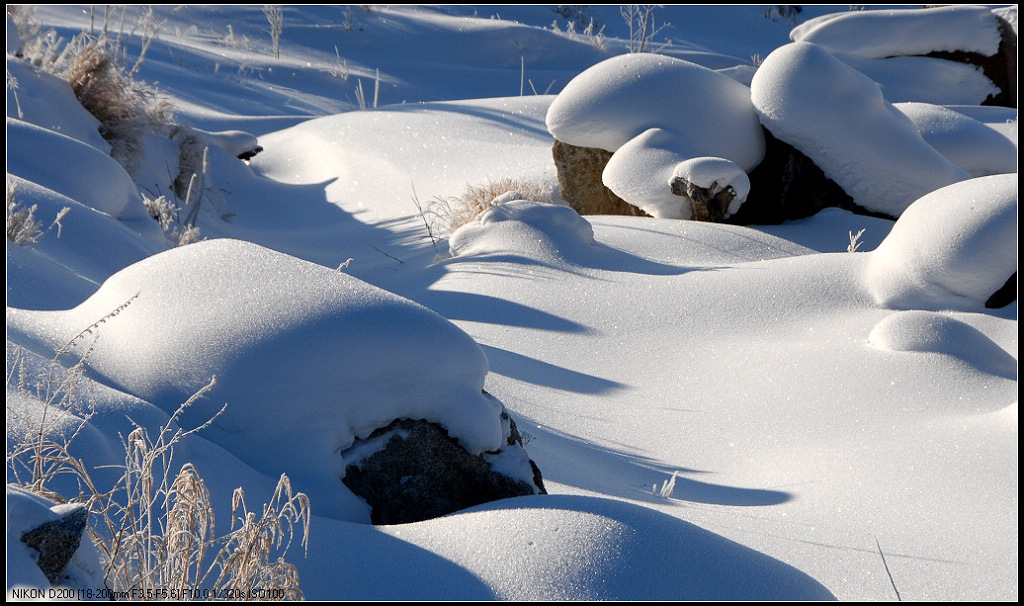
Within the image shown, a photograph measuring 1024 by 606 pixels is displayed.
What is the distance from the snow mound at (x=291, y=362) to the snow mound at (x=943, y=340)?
6.82 ft

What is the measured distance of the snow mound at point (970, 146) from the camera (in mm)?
6605

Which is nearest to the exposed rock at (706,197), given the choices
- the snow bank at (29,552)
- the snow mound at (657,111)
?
the snow mound at (657,111)

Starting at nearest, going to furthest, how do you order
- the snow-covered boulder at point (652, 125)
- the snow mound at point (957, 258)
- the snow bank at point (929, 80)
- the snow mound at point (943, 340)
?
the snow mound at point (943, 340) → the snow mound at point (957, 258) → the snow-covered boulder at point (652, 125) → the snow bank at point (929, 80)

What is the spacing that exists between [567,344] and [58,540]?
2917 mm

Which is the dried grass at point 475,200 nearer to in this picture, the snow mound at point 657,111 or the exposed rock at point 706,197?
the snow mound at point 657,111

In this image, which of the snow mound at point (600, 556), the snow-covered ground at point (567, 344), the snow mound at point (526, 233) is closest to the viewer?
the snow mound at point (600, 556)

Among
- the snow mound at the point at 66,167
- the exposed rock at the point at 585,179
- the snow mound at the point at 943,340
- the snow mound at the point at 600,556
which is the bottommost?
the exposed rock at the point at 585,179

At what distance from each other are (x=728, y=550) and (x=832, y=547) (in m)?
0.74

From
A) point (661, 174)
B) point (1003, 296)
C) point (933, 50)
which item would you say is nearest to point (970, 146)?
point (661, 174)

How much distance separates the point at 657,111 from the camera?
5.95 meters

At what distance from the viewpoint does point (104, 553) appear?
1457 mm

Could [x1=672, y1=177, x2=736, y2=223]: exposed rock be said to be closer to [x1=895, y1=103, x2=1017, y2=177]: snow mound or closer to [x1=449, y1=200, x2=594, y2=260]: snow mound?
[x1=449, y1=200, x2=594, y2=260]: snow mound

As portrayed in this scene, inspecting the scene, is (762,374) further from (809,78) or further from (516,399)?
(809,78)

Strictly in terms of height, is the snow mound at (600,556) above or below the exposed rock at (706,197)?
above
